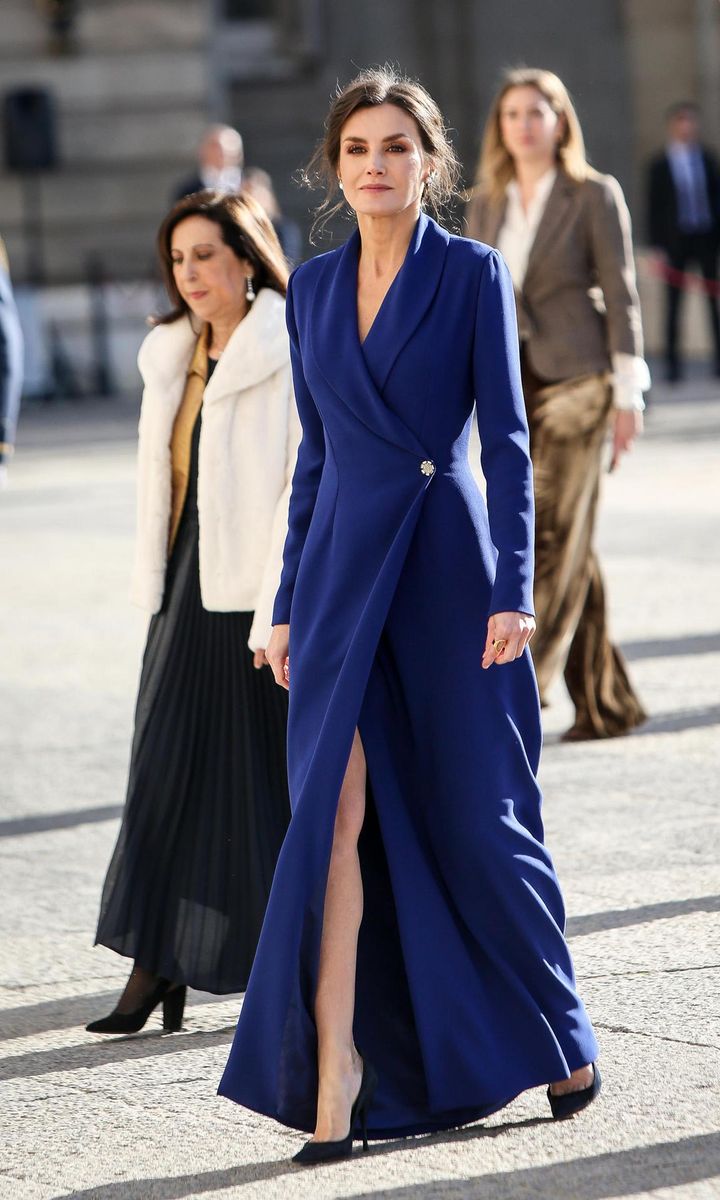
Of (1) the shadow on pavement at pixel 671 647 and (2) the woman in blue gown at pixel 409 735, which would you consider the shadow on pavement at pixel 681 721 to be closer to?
(1) the shadow on pavement at pixel 671 647

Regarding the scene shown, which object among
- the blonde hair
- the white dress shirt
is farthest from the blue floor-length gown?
the blonde hair

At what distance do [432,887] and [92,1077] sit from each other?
96 cm

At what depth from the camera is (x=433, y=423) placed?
3.87 metres

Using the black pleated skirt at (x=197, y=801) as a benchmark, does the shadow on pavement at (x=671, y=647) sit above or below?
below

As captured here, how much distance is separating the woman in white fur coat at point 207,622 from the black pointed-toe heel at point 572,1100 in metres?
0.94

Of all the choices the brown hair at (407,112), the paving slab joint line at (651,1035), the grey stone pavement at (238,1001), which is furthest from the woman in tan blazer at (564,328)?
the brown hair at (407,112)

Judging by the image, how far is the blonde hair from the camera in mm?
7273

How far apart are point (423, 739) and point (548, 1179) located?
2.36 feet

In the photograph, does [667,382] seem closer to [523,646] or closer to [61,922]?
[61,922]

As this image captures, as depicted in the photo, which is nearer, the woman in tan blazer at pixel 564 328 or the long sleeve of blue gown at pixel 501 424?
the long sleeve of blue gown at pixel 501 424

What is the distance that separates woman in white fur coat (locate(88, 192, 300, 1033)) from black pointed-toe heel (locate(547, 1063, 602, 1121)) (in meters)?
0.94

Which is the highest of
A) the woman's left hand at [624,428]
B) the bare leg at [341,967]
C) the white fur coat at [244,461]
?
the white fur coat at [244,461]

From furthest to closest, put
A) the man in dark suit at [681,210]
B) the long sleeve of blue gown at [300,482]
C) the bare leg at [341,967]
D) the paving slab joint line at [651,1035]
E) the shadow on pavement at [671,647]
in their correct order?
the man in dark suit at [681,210], the shadow on pavement at [671,647], the paving slab joint line at [651,1035], the long sleeve of blue gown at [300,482], the bare leg at [341,967]

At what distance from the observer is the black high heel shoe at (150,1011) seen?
15.4ft
